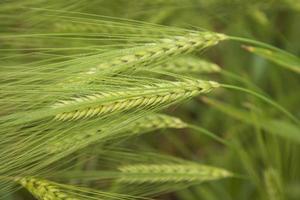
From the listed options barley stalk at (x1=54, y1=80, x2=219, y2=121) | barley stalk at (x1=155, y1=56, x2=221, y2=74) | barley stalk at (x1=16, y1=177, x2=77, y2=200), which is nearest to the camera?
barley stalk at (x1=54, y1=80, x2=219, y2=121)

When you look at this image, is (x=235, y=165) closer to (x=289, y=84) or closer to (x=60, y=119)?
(x=289, y=84)

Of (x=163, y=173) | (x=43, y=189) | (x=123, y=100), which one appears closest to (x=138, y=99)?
(x=123, y=100)

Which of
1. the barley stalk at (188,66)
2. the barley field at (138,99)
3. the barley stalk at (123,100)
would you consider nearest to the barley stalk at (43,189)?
the barley field at (138,99)

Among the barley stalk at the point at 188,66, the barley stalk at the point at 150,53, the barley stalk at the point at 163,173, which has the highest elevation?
the barley stalk at the point at 150,53

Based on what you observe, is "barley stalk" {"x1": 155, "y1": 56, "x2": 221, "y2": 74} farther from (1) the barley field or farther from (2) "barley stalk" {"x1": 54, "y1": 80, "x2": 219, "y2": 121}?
(2) "barley stalk" {"x1": 54, "y1": 80, "x2": 219, "y2": 121}

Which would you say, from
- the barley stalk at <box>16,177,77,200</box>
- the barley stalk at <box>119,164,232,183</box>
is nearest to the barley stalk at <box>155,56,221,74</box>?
the barley stalk at <box>119,164,232,183</box>

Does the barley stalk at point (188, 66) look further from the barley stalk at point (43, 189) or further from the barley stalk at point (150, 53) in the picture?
the barley stalk at point (43, 189)

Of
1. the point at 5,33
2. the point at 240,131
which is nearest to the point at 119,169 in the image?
the point at 5,33

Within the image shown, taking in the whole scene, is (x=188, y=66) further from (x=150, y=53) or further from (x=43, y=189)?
(x=43, y=189)
